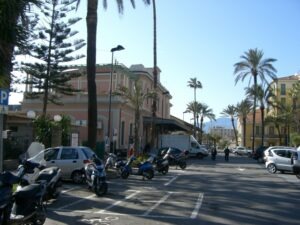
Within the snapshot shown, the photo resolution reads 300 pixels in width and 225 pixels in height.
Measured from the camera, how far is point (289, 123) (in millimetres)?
76250

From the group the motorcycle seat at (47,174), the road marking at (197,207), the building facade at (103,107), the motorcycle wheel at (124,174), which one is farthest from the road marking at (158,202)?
the building facade at (103,107)

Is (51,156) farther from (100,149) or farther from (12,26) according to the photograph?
(12,26)

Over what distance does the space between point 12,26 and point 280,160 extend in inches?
963

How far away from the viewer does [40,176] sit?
1204cm

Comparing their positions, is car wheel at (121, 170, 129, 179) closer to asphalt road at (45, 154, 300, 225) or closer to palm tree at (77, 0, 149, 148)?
palm tree at (77, 0, 149, 148)

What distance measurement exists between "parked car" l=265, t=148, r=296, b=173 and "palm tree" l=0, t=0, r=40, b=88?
938 inches

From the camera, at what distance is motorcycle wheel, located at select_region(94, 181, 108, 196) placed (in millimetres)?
15852

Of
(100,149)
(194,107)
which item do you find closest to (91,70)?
(100,149)

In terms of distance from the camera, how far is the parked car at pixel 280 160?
31.5 meters

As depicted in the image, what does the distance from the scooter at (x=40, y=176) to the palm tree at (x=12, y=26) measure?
2335 millimetres

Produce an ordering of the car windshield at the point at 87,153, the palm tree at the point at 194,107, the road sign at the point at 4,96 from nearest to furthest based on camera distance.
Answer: the road sign at the point at 4,96
the car windshield at the point at 87,153
the palm tree at the point at 194,107

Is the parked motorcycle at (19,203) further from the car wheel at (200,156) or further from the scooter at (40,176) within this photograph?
the car wheel at (200,156)

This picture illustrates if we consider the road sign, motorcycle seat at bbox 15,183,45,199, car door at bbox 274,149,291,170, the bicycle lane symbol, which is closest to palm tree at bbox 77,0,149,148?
car door at bbox 274,149,291,170

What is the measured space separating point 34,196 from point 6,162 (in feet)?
55.8
